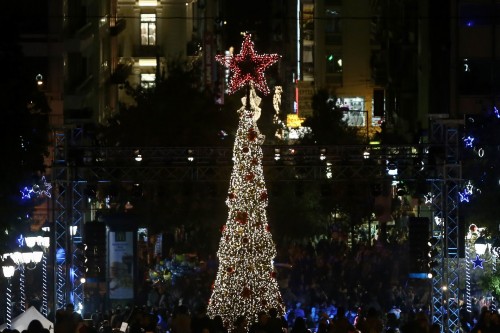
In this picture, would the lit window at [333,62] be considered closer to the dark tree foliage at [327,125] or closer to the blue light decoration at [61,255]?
the dark tree foliage at [327,125]

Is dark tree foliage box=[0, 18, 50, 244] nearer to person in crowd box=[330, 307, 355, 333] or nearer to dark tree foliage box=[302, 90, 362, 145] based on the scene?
person in crowd box=[330, 307, 355, 333]

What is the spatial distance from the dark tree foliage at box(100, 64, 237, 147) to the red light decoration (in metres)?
A: 20.5

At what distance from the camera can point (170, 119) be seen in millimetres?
58562

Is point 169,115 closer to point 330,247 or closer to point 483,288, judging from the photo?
point 330,247

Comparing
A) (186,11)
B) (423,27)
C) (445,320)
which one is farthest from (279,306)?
(186,11)

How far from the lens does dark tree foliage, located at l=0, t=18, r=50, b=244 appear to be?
1113 inches

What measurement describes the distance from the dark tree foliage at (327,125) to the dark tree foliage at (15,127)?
150ft

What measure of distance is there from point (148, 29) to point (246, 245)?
41966mm

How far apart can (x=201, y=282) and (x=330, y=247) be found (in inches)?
300

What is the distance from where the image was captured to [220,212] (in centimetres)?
5809

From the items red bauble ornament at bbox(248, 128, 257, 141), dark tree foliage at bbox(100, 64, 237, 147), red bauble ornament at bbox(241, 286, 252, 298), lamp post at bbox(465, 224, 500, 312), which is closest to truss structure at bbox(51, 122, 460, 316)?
lamp post at bbox(465, 224, 500, 312)

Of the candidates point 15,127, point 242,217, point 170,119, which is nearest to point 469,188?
point 242,217

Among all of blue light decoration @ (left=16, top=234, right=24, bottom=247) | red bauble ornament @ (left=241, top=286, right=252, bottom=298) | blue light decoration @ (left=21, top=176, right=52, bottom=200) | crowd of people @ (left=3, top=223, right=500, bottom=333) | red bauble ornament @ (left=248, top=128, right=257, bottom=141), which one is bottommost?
crowd of people @ (left=3, top=223, right=500, bottom=333)

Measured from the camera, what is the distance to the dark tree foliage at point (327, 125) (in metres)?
75.1
